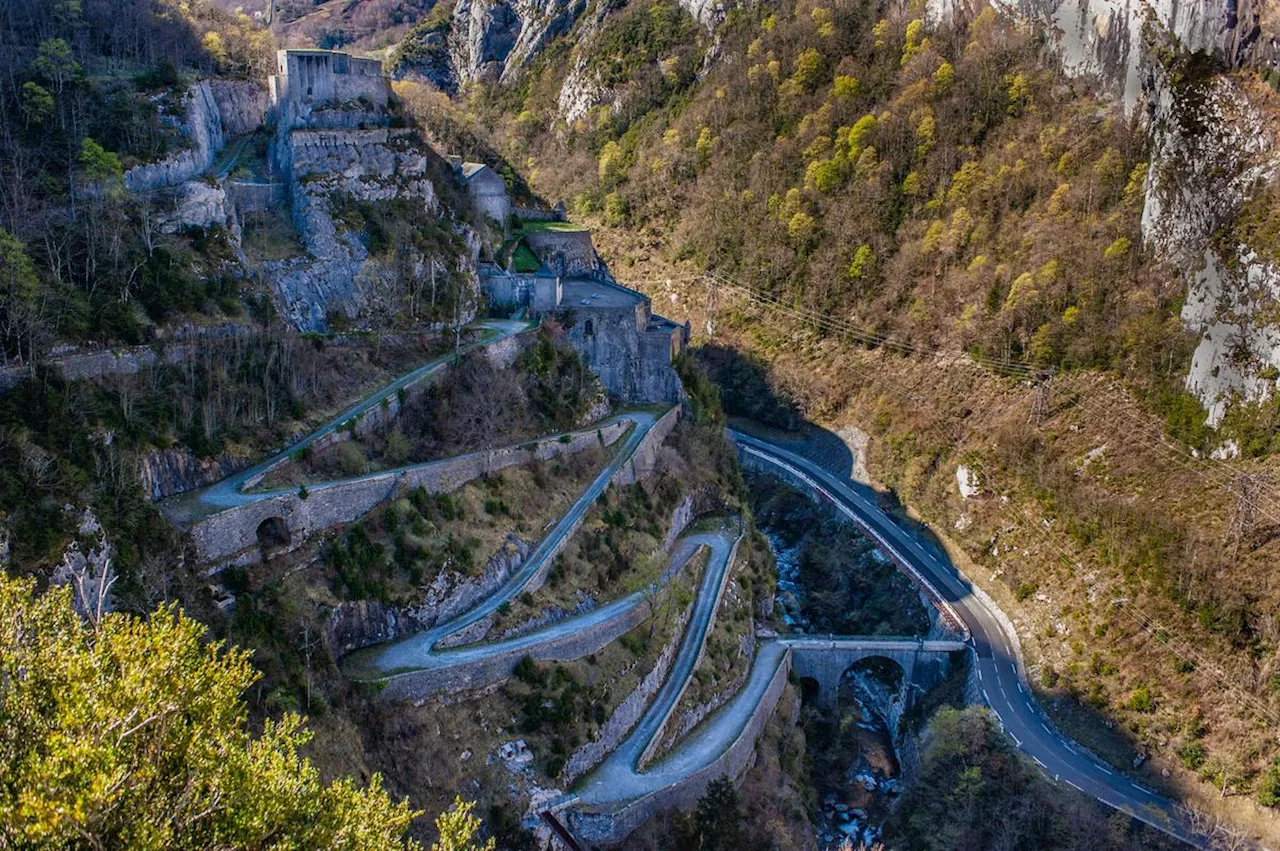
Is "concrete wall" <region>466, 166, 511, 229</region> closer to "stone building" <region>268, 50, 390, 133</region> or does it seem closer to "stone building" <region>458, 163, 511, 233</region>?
"stone building" <region>458, 163, 511, 233</region>

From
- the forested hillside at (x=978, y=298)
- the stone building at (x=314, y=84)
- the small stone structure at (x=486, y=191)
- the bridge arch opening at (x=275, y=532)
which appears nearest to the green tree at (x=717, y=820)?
the bridge arch opening at (x=275, y=532)

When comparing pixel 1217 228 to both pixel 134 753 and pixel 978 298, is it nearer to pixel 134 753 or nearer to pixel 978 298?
pixel 978 298

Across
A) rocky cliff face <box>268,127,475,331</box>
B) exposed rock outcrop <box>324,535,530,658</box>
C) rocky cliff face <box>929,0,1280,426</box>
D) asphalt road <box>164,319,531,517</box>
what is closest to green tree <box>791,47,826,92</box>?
rocky cliff face <box>929,0,1280,426</box>

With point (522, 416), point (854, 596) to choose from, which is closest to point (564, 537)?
point (522, 416)

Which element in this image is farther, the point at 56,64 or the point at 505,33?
the point at 505,33

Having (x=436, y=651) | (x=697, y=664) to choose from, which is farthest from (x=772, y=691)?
(x=436, y=651)

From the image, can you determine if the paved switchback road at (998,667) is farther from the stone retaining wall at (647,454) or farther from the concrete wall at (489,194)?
the concrete wall at (489,194)
